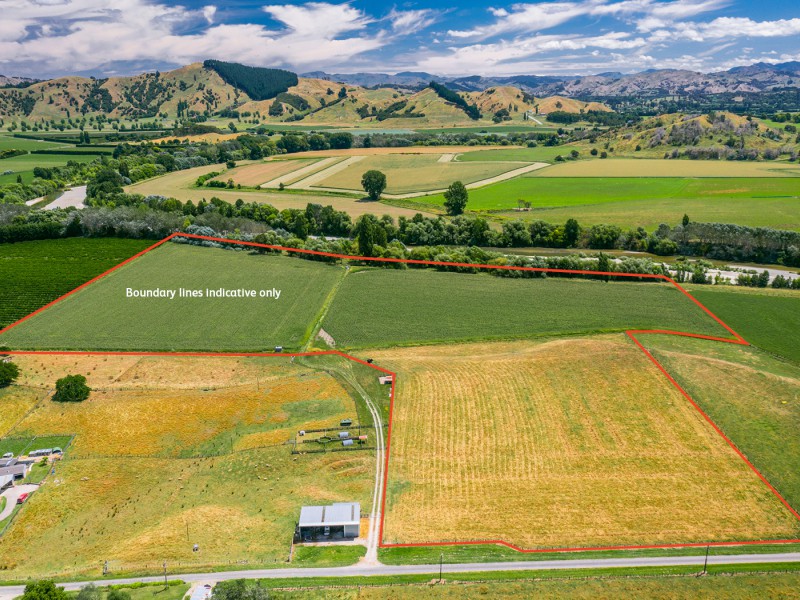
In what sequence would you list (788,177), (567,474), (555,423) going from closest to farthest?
(567,474) < (555,423) < (788,177)

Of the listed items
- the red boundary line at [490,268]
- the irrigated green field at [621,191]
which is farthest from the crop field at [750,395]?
the irrigated green field at [621,191]

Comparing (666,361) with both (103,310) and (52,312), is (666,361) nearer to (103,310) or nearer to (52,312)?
(103,310)

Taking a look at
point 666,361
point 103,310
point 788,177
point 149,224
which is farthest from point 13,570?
point 788,177

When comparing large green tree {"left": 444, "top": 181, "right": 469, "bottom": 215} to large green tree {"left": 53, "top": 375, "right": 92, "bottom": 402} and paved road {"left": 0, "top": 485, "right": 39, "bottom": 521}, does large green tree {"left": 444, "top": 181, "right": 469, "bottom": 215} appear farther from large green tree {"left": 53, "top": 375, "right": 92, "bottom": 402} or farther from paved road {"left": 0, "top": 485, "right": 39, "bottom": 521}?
paved road {"left": 0, "top": 485, "right": 39, "bottom": 521}

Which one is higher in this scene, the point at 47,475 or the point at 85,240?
the point at 85,240

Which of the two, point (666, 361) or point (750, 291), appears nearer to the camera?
Answer: point (666, 361)

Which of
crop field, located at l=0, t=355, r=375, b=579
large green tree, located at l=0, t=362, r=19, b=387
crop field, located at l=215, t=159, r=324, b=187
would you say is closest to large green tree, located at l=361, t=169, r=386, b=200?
crop field, located at l=215, t=159, r=324, b=187

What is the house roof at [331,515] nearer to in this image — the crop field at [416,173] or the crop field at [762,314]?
the crop field at [762,314]

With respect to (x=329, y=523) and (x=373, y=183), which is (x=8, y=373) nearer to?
(x=329, y=523)
